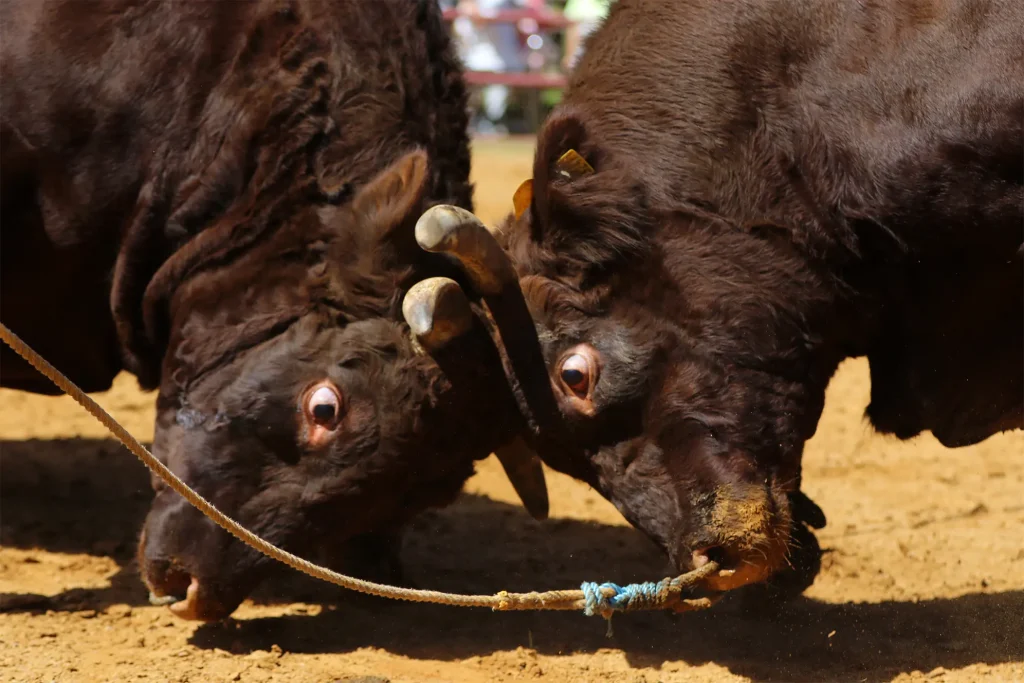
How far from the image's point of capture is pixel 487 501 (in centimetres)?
689

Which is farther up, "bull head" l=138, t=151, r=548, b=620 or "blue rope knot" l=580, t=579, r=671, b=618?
"bull head" l=138, t=151, r=548, b=620

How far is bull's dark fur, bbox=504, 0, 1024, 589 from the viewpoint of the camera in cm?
432

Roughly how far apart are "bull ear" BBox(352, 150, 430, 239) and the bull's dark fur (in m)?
0.42

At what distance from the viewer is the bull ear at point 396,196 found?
184 inches

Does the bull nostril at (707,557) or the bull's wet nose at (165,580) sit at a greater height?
the bull nostril at (707,557)

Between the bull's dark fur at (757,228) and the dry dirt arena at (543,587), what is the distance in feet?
2.28

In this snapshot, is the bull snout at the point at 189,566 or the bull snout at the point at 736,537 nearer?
the bull snout at the point at 736,537

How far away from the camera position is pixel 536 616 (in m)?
5.31

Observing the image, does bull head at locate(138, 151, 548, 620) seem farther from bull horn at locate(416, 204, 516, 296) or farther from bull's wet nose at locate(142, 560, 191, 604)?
bull horn at locate(416, 204, 516, 296)

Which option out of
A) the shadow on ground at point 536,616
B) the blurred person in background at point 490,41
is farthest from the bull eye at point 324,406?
the blurred person in background at point 490,41

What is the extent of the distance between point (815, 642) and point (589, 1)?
11.7m

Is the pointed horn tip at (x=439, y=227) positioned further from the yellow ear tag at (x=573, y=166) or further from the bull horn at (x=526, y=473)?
the bull horn at (x=526, y=473)

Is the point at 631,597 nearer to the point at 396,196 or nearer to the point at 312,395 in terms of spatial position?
the point at 312,395

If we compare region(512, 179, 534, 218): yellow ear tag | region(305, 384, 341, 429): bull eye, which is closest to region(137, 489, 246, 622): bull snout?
region(305, 384, 341, 429): bull eye
